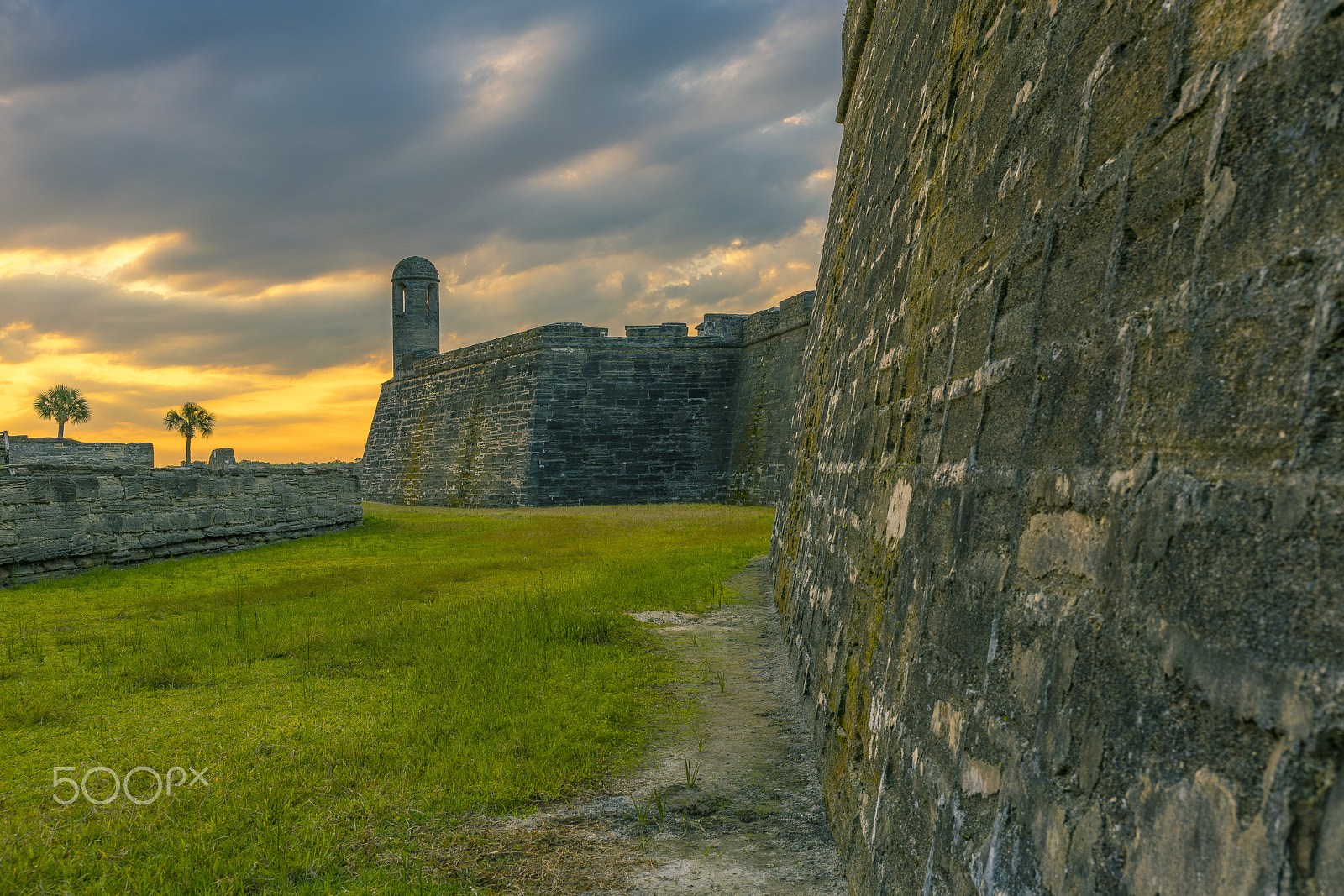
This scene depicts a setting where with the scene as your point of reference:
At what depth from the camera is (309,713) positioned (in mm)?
3900

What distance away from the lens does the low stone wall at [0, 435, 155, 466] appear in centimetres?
1441

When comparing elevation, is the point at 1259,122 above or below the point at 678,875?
above

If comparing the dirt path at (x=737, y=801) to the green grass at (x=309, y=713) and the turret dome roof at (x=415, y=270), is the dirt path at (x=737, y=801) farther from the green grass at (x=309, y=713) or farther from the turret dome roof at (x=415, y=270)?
the turret dome roof at (x=415, y=270)

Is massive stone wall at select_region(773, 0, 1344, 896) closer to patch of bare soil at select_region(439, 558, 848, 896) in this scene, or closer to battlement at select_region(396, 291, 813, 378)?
patch of bare soil at select_region(439, 558, 848, 896)

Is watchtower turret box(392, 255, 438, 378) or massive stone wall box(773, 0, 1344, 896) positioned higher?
watchtower turret box(392, 255, 438, 378)

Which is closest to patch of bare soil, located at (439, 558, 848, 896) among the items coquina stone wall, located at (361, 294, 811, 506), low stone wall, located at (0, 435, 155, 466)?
low stone wall, located at (0, 435, 155, 466)

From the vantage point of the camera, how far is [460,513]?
18672 millimetres

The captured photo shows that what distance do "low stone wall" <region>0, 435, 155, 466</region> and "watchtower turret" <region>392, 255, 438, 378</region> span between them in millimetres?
11525

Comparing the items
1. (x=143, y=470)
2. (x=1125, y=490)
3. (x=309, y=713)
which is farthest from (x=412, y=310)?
(x=1125, y=490)

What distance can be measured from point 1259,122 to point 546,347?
2229cm

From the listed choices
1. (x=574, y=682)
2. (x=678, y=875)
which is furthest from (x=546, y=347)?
(x=678, y=875)

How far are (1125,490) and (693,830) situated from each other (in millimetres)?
2011

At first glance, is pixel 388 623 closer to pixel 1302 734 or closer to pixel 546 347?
pixel 1302 734

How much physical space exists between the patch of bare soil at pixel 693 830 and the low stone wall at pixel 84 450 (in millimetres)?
13936
